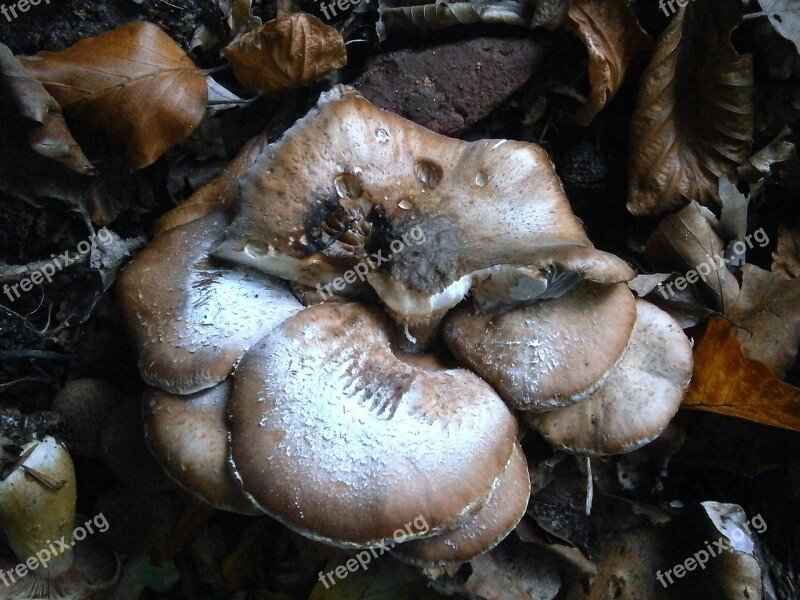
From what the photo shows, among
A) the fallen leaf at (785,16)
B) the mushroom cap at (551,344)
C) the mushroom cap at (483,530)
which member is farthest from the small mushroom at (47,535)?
the fallen leaf at (785,16)

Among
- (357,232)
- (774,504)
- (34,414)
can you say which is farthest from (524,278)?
(34,414)

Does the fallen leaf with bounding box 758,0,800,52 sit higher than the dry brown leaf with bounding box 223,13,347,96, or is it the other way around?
the fallen leaf with bounding box 758,0,800,52

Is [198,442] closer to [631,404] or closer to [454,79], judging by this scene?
[631,404]

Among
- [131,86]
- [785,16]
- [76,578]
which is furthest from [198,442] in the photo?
[785,16]

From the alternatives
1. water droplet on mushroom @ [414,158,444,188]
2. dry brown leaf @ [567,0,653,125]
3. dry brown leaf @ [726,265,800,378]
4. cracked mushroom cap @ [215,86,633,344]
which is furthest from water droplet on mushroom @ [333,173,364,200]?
dry brown leaf @ [726,265,800,378]

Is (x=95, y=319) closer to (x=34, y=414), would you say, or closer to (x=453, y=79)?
(x=34, y=414)

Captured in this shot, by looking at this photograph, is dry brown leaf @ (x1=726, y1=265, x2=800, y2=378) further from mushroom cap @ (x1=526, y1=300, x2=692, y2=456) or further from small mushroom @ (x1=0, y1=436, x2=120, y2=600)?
small mushroom @ (x1=0, y1=436, x2=120, y2=600)
